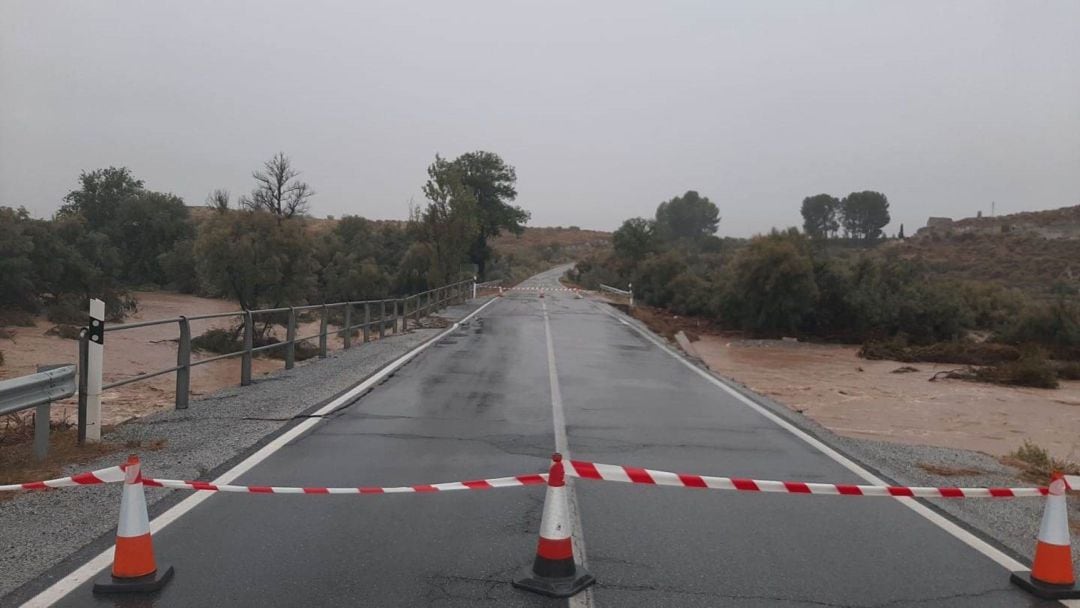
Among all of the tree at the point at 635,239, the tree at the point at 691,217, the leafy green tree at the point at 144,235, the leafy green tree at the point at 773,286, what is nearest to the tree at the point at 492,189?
the tree at the point at 635,239

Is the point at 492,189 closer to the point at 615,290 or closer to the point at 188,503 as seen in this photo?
the point at 615,290

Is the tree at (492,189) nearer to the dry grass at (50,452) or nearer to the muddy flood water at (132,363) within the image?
the muddy flood water at (132,363)

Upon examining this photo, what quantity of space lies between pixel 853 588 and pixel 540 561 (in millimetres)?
1845

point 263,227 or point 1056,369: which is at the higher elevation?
point 263,227

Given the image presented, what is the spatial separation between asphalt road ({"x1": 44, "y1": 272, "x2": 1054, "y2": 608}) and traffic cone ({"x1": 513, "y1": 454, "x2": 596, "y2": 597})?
14 cm

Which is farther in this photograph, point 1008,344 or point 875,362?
point 1008,344

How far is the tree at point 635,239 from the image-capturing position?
72688 millimetres

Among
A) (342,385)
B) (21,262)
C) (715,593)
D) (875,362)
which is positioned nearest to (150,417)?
(342,385)

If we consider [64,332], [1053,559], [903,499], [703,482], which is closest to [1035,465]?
[903,499]

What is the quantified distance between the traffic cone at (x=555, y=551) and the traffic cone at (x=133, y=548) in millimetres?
2002

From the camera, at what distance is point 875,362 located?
1143 inches

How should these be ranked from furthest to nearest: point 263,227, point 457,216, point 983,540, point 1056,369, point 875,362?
point 457,216 < point 263,227 < point 875,362 < point 1056,369 < point 983,540

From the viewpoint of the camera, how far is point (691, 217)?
164125 millimetres

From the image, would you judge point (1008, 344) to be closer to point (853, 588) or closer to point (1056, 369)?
point (1056, 369)
